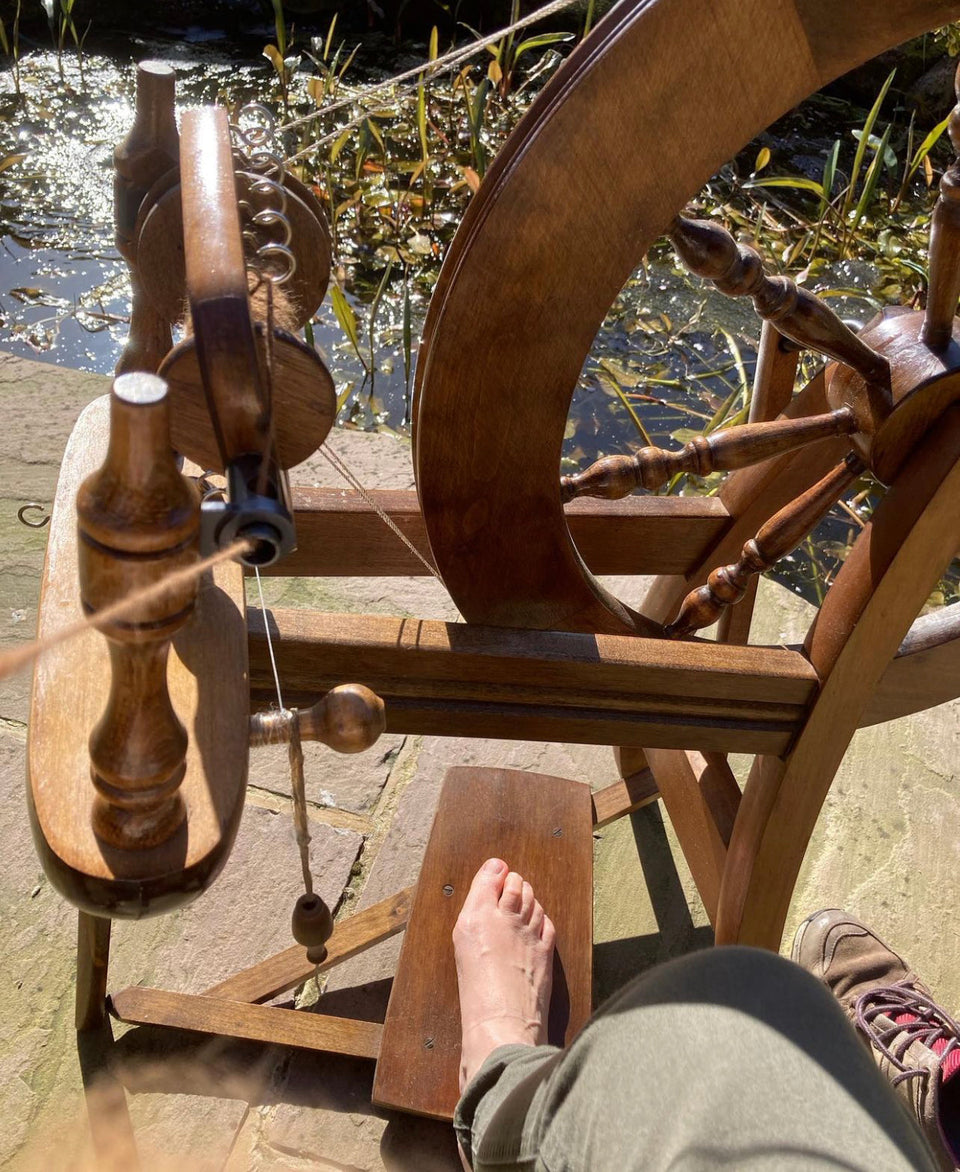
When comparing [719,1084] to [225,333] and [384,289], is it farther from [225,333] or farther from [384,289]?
[384,289]

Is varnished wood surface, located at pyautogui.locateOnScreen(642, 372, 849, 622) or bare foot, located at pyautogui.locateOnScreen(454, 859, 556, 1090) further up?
varnished wood surface, located at pyautogui.locateOnScreen(642, 372, 849, 622)

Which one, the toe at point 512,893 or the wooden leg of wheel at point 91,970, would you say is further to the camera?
the toe at point 512,893

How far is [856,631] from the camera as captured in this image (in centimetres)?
113

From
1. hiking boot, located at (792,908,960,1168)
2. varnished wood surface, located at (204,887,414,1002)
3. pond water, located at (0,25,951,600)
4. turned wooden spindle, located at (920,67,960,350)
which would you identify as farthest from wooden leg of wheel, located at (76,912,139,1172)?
pond water, located at (0,25,951,600)

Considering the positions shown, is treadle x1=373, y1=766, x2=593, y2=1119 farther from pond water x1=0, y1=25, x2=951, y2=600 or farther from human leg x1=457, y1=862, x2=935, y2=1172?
pond water x1=0, y1=25, x2=951, y2=600

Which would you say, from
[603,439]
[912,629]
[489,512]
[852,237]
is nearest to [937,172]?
[852,237]

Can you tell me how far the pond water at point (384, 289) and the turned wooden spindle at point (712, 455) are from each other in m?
1.60

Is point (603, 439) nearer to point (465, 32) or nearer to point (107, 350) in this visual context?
point (107, 350)

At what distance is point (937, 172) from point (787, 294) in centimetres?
381

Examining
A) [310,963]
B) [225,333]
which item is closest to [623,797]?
[310,963]

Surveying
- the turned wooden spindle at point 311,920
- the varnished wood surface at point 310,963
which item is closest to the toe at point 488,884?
the varnished wood surface at point 310,963

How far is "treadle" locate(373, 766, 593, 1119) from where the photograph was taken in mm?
1321

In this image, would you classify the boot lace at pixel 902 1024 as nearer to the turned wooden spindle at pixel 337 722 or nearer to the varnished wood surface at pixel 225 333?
the turned wooden spindle at pixel 337 722

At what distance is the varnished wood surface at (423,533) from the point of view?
1.30m
